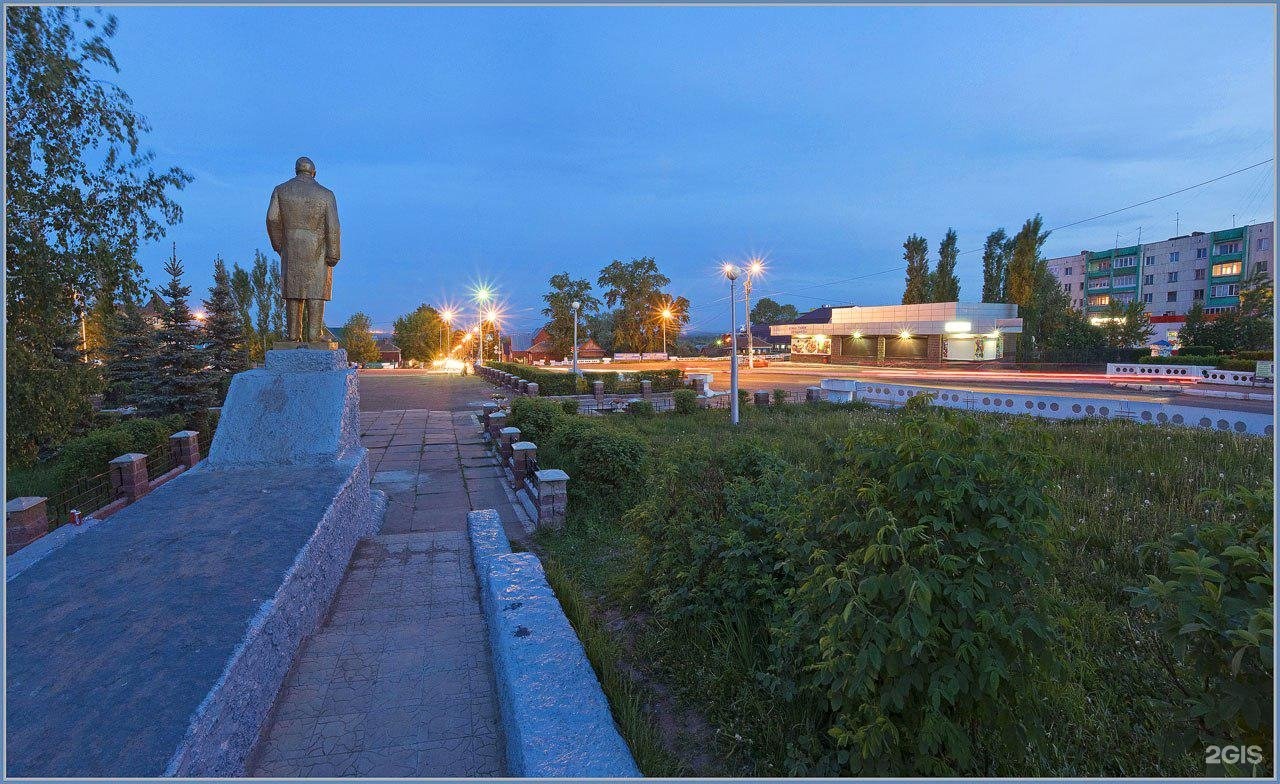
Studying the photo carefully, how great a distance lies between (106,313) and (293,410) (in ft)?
15.0

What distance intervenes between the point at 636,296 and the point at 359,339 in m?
25.8

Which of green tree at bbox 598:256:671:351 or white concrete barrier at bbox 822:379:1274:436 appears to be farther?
green tree at bbox 598:256:671:351

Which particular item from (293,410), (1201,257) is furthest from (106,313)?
(1201,257)

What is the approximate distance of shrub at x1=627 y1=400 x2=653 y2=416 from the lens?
15.7 m

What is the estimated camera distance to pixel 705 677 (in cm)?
299

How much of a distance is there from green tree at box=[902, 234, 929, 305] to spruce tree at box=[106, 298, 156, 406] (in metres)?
43.1

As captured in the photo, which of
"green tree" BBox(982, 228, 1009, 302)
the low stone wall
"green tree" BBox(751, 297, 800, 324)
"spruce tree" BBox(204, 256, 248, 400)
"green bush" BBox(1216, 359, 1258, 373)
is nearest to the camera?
the low stone wall

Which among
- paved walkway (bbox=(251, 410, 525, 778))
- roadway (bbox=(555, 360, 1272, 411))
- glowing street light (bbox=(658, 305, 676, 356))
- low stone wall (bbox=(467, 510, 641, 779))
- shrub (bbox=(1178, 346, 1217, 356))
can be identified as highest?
glowing street light (bbox=(658, 305, 676, 356))

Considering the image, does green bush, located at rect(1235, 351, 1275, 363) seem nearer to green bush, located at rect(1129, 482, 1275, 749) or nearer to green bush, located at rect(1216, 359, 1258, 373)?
green bush, located at rect(1216, 359, 1258, 373)

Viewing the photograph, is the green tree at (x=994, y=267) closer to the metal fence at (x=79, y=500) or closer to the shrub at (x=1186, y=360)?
the shrub at (x=1186, y=360)

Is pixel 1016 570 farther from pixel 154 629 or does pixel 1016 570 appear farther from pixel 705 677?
pixel 154 629

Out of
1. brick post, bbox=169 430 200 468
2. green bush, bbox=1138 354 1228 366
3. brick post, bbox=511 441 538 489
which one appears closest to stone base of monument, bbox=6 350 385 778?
brick post, bbox=511 441 538 489

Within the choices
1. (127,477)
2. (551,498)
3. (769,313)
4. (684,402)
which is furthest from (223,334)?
(769,313)

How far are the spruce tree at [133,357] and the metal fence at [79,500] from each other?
739cm
